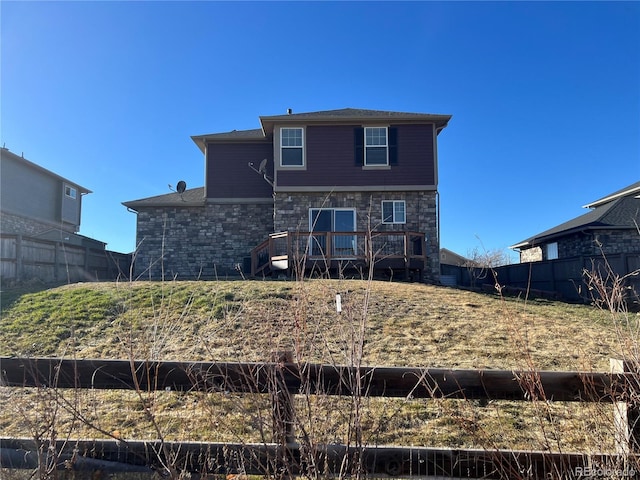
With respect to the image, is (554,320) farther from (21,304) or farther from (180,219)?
(180,219)

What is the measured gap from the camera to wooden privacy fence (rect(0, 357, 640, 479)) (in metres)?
2.41

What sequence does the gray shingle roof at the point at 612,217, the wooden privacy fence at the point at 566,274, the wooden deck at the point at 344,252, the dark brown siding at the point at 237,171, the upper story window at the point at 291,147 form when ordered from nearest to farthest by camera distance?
the wooden privacy fence at the point at 566,274 < the wooden deck at the point at 344,252 < the upper story window at the point at 291,147 < the gray shingle roof at the point at 612,217 < the dark brown siding at the point at 237,171

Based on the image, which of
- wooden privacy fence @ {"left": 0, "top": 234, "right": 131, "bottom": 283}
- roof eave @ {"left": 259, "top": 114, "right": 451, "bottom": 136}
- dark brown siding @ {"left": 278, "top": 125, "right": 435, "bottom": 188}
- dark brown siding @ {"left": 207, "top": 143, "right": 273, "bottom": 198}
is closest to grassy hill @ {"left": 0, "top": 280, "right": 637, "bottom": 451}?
wooden privacy fence @ {"left": 0, "top": 234, "right": 131, "bottom": 283}

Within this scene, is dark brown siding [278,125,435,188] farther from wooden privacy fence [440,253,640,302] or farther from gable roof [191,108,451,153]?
wooden privacy fence [440,253,640,302]

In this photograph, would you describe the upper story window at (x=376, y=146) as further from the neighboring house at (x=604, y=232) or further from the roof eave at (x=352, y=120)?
the neighboring house at (x=604, y=232)

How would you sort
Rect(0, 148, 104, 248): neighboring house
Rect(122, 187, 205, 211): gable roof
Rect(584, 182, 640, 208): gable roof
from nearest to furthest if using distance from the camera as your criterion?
Rect(122, 187, 205, 211): gable roof, Rect(584, 182, 640, 208): gable roof, Rect(0, 148, 104, 248): neighboring house

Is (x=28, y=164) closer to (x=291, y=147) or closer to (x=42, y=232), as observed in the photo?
(x=42, y=232)

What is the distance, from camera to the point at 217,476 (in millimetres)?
2611

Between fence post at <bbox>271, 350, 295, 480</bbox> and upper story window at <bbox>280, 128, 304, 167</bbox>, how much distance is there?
46.8 ft

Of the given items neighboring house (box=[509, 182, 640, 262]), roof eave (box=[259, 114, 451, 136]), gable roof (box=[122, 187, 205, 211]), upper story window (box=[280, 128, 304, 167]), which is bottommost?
neighboring house (box=[509, 182, 640, 262])

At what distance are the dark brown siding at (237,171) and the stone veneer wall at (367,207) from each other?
5.54ft

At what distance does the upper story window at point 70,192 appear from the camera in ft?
83.8

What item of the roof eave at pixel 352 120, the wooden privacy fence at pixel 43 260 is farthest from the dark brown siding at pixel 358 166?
the wooden privacy fence at pixel 43 260

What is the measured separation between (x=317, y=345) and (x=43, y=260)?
1107 cm
